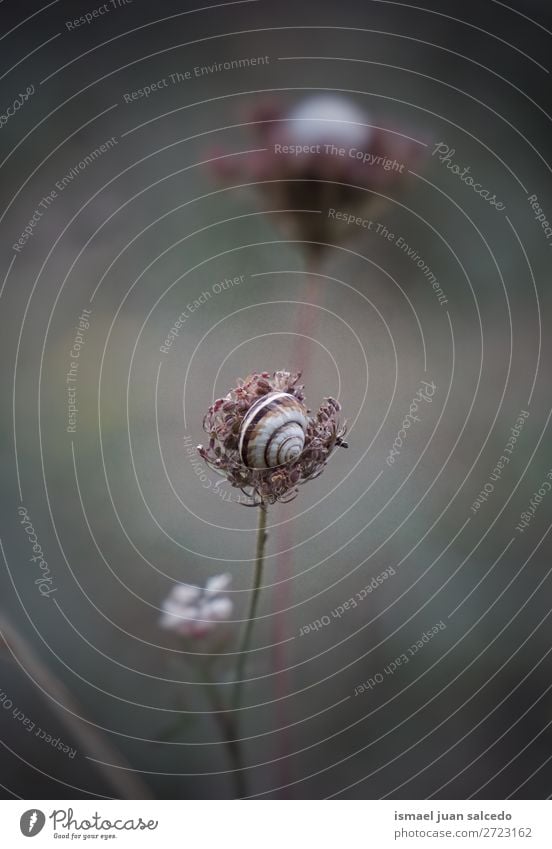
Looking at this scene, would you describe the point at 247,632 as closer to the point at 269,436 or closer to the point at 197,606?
the point at 197,606

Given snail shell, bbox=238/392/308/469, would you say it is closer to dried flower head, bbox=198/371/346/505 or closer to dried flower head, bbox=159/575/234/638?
dried flower head, bbox=198/371/346/505

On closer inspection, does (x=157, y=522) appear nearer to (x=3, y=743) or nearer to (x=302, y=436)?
(x=302, y=436)

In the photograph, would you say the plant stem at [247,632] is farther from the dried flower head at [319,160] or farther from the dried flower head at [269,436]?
the dried flower head at [319,160]

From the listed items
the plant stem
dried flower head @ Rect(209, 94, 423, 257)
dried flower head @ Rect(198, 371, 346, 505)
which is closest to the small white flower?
dried flower head @ Rect(209, 94, 423, 257)

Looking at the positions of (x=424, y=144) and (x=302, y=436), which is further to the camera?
(x=424, y=144)

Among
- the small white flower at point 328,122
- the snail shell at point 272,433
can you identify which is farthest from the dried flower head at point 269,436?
the small white flower at point 328,122
